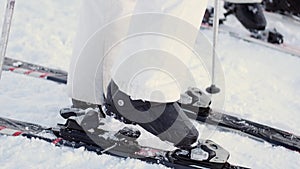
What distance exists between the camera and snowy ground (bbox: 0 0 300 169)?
1.77m

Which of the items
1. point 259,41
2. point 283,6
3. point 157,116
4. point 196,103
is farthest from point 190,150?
point 283,6

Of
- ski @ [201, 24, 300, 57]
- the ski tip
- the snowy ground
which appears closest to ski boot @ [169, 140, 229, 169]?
the snowy ground

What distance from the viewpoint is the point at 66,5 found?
3566mm

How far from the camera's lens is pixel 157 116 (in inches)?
66.4

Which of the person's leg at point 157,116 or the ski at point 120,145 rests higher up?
the person's leg at point 157,116

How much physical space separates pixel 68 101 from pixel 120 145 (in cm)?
49

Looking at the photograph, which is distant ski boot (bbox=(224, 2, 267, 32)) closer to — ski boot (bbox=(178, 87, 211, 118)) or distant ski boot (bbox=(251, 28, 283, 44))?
distant ski boot (bbox=(251, 28, 283, 44))

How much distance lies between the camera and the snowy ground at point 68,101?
1.77m

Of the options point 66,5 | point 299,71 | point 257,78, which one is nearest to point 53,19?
point 66,5

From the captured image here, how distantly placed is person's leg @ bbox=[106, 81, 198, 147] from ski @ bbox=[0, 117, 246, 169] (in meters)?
0.08

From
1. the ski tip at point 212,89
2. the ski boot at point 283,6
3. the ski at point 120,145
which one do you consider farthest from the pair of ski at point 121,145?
the ski boot at point 283,6

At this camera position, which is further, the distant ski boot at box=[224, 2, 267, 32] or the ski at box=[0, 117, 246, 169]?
the distant ski boot at box=[224, 2, 267, 32]

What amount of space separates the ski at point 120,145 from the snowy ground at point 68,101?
0.04 m

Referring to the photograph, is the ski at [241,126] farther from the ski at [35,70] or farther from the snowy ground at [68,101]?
the ski at [35,70]
